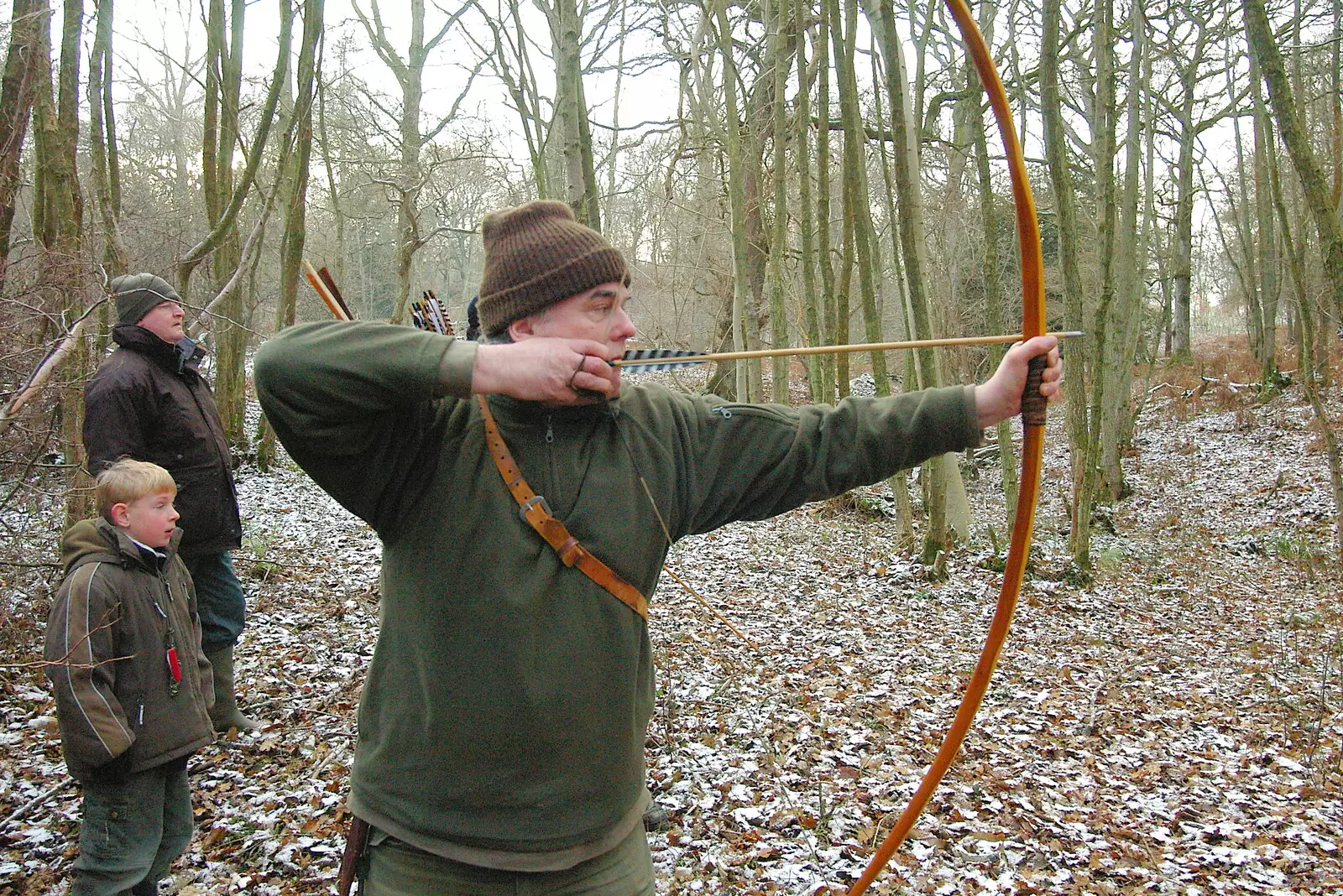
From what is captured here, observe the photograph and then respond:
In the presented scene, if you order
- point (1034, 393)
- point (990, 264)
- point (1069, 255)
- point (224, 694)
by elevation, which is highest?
point (990, 264)

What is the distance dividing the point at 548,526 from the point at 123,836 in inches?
70.7

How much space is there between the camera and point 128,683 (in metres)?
2.40

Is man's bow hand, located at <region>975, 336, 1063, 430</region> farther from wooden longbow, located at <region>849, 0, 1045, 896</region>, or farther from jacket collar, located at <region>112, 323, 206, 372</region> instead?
jacket collar, located at <region>112, 323, 206, 372</region>

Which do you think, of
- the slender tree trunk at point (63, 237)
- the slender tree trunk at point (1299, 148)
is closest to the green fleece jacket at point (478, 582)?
the slender tree trunk at point (63, 237)

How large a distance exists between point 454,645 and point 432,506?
0.68 ft

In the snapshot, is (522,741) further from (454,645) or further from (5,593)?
(5,593)

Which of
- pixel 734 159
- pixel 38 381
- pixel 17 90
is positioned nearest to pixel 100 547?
pixel 38 381

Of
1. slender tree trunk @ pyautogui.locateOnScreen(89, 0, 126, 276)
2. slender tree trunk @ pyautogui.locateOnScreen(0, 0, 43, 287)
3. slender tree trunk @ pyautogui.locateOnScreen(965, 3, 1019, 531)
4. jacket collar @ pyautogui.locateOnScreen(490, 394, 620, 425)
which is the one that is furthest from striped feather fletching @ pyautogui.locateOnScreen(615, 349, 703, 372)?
slender tree trunk @ pyautogui.locateOnScreen(965, 3, 1019, 531)

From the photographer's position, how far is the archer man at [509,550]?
1264mm

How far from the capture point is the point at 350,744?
3752 millimetres

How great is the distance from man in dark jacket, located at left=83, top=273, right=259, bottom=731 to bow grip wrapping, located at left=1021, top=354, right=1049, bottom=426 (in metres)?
2.84

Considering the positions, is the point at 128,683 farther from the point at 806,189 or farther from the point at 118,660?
the point at 806,189

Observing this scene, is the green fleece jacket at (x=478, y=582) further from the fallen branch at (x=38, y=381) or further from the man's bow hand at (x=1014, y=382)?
the fallen branch at (x=38, y=381)

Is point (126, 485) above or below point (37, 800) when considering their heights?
above
